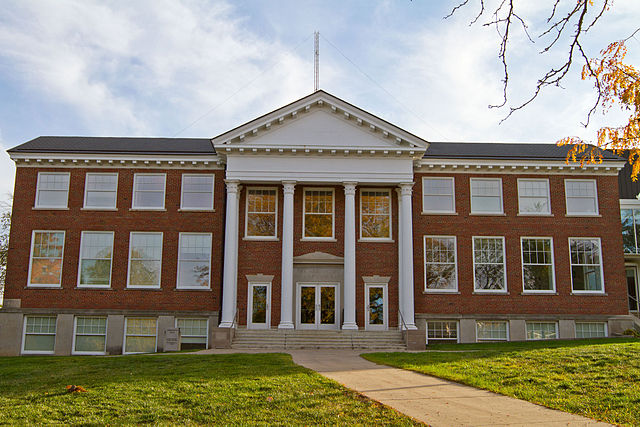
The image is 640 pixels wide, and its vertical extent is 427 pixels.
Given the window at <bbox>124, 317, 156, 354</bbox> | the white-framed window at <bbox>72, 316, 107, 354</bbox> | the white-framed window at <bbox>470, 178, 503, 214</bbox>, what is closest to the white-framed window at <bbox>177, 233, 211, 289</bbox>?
the window at <bbox>124, 317, 156, 354</bbox>

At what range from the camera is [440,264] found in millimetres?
29000

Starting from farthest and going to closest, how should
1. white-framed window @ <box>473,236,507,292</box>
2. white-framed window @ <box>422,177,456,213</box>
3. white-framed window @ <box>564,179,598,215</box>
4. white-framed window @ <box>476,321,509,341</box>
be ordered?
1. white-framed window @ <box>564,179,598,215</box>
2. white-framed window @ <box>422,177,456,213</box>
3. white-framed window @ <box>473,236,507,292</box>
4. white-framed window @ <box>476,321,509,341</box>

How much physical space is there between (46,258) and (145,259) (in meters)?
4.83

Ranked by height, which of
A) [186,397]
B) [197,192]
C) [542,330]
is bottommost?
[186,397]

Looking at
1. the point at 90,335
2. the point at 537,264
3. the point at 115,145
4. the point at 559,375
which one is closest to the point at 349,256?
the point at 537,264

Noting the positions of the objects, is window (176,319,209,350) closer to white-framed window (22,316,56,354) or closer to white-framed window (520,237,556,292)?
white-framed window (22,316,56,354)

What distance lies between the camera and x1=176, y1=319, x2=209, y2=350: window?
91.7 feet

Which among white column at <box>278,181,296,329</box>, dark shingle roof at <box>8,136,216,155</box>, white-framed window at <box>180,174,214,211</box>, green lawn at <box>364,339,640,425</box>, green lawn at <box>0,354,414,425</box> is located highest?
dark shingle roof at <box>8,136,216,155</box>

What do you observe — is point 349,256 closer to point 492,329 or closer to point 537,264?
point 492,329

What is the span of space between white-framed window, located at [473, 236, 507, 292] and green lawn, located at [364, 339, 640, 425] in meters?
9.80

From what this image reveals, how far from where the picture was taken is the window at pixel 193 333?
27938 millimetres

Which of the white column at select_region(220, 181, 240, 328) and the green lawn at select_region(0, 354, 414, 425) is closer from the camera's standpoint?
the green lawn at select_region(0, 354, 414, 425)

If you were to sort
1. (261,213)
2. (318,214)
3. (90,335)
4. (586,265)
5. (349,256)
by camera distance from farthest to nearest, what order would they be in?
(586,265) → (318,214) → (261,213) → (90,335) → (349,256)

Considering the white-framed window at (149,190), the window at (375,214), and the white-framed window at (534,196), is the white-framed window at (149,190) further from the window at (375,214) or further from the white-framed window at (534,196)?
the white-framed window at (534,196)
